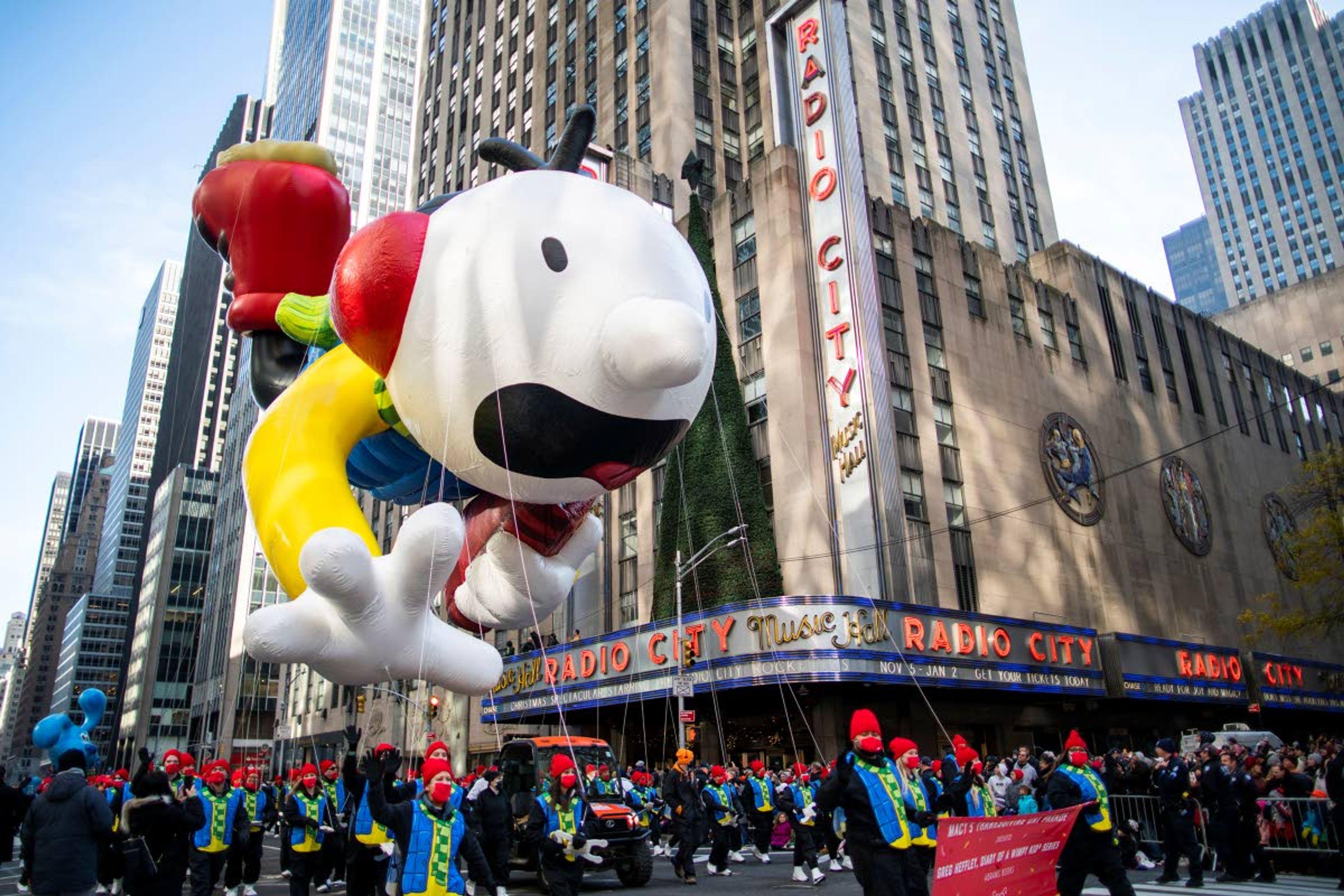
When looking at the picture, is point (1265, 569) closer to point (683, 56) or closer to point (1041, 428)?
point (1041, 428)

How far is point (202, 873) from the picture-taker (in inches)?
448

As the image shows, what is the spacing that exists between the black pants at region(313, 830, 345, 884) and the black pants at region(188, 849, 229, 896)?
Answer: 47.6 inches

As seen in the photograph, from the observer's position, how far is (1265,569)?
41594mm

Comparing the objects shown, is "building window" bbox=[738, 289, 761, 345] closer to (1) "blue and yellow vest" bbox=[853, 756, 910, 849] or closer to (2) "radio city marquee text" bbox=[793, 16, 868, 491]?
(2) "radio city marquee text" bbox=[793, 16, 868, 491]

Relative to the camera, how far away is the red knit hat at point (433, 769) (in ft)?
23.9

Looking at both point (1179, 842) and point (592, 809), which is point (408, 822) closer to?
point (592, 809)

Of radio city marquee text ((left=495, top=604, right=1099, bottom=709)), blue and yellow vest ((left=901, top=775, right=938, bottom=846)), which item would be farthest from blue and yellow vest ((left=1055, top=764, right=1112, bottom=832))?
radio city marquee text ((left=495, top=604, right=1099, bottom=709))

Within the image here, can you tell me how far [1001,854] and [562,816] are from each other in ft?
18.7

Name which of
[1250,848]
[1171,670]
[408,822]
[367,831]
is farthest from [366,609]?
[1171,670]

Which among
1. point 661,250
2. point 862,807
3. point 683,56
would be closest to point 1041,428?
point 683,56

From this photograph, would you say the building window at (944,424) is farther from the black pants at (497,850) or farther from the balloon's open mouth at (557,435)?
the balloon's open mouth at (557,435)

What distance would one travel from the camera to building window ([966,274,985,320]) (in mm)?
33531

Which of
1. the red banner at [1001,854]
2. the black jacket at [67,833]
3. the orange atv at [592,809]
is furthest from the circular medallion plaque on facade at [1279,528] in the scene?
the black jacket at [67,833]

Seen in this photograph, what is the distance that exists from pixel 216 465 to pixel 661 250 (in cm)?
11524
